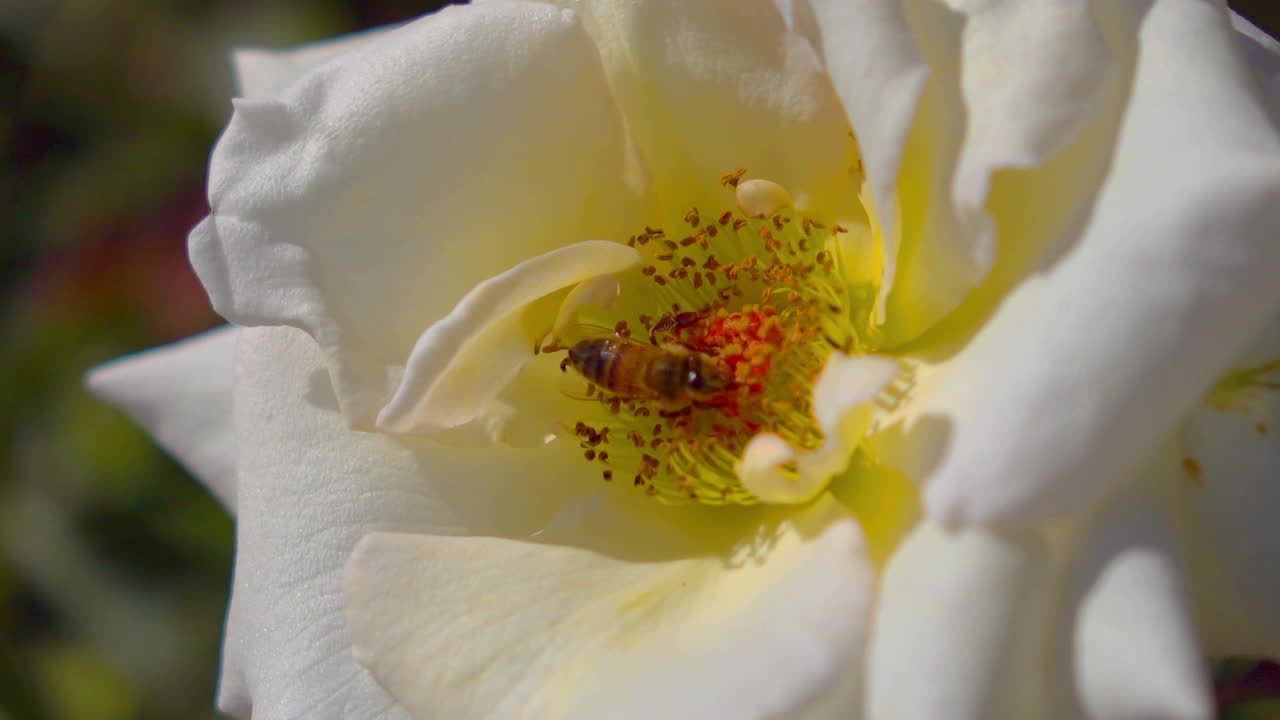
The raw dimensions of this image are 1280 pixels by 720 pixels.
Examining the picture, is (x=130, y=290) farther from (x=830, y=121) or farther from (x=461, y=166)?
(x=830, y=121)

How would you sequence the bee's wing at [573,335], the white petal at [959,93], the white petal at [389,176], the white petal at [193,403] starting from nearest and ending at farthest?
1. the white petal at [959,93]
2. the white petal at [389,176]
3. the bee's wing at [573,335]
4. the white petal at [193,403]

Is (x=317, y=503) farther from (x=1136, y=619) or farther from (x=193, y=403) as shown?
(x=1136, y=619)

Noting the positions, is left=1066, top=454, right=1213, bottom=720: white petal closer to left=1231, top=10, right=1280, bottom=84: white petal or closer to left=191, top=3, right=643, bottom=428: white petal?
left=1231, top=10, right=1280, bottom=84: white petal

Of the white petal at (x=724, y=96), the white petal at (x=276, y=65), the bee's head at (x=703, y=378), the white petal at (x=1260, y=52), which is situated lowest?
the bee's head at (x=703, y=378)

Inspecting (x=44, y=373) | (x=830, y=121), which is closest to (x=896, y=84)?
(x=830, y=121)

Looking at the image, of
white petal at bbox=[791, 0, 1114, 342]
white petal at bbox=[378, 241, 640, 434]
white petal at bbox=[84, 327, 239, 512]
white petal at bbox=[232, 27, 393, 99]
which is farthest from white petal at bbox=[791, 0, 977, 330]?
white petal at bbox=[84, 327, 239, 512]

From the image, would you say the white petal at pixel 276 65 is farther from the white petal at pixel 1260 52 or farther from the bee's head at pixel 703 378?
the white petal at pixel 1260 52

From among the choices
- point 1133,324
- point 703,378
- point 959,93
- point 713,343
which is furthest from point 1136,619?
point 713,343

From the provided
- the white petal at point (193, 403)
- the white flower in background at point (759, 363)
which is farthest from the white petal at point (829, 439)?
the white petal at point (193, 403)
